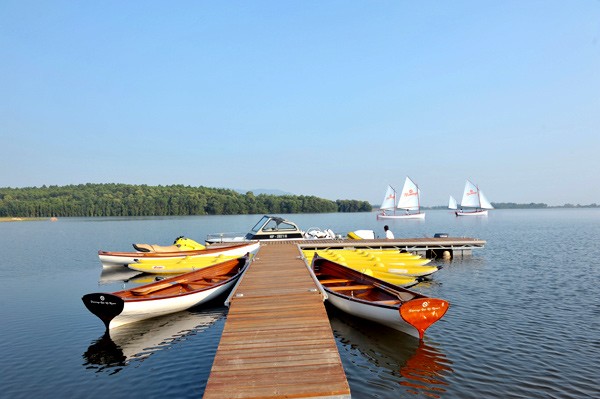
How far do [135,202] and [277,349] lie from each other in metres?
132

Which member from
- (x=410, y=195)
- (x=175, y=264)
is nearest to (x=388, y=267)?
(x=175, y=264)

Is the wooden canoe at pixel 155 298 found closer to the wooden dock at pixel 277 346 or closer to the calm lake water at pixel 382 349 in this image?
the calm lake water at pixel 382 349

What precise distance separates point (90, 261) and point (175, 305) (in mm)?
19975

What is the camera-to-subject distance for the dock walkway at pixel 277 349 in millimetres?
5707

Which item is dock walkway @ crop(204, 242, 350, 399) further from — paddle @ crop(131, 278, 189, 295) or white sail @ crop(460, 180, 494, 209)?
white sail @ crop(460, 180, 494, 209)

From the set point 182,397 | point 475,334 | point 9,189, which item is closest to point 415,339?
point 475,334

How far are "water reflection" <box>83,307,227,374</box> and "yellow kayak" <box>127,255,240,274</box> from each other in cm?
715

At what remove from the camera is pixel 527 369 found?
8984mm

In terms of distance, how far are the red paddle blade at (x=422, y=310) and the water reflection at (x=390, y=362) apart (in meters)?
0.90

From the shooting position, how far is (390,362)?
374 inches

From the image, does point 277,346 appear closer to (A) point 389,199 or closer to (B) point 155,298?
(B) point 155,298

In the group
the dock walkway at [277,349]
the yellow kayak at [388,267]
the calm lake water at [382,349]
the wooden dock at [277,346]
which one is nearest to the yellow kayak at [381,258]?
the yellow kayak at [388,267]

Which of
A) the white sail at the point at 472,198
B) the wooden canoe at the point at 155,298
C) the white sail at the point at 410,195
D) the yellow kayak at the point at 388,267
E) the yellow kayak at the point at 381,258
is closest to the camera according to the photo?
the wooden canoe at the point at 155,298

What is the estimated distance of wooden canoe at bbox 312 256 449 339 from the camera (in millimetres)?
9867
